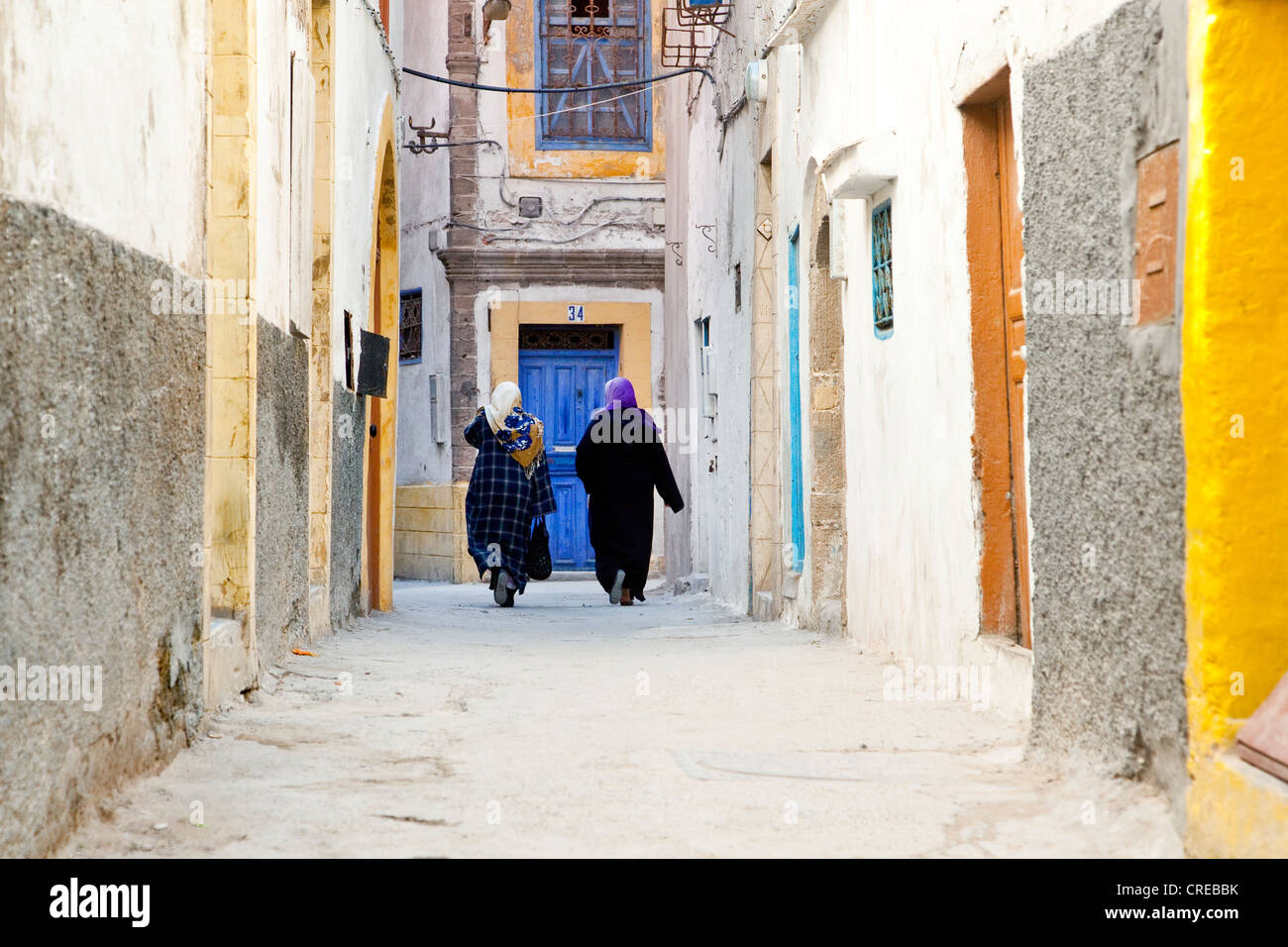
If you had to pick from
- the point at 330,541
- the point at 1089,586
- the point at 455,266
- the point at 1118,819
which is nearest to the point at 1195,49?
the point at 1089,586

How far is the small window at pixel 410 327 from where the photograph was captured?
17359 millimetres

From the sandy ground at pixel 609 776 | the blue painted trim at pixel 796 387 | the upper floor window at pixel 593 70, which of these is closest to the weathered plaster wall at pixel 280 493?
the sandy ground at pixel 609 776

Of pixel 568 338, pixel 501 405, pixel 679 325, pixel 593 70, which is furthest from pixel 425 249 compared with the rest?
pixel 501 405

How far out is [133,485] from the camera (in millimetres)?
3287

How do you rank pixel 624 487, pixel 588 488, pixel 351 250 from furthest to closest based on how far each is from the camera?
1. pixel 588 488
2. pixel 624 487
3. pixel 351 250

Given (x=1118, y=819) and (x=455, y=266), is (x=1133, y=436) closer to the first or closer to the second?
(x=1118, y=819)

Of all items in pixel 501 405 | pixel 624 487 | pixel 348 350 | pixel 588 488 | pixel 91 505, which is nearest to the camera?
pixel 91 505

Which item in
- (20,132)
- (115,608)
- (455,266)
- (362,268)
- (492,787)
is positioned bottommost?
(492,787)

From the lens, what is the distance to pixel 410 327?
57.5ft

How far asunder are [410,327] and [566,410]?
6.68 ft

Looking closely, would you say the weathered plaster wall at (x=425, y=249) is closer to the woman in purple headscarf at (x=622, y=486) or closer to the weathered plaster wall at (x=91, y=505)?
the woman in purple headscarf at (x=622, y=486)

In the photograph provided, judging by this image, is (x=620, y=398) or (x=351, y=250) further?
(x=620, y=398)

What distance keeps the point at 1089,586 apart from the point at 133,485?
80.8 inches

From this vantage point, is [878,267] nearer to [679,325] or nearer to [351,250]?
[351,250]
